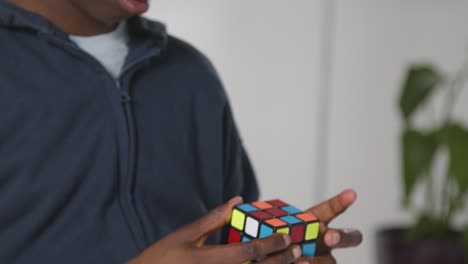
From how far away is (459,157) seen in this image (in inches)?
78.4

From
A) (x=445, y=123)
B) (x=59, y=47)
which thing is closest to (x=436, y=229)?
(x=445, y=123)

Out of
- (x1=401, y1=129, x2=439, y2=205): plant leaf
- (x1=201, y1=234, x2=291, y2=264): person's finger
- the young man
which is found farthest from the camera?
(x1=401, y1=129, x2=439, y2=205): plant leaf

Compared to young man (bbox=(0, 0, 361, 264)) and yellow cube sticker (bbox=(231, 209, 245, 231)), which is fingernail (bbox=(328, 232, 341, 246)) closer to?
young man (bbox=(0, 0, 361, 264))

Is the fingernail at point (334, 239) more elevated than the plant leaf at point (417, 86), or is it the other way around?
the fingernail at point (334, 239)

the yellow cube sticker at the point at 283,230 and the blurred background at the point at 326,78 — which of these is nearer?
the yellow cube sticker at the point at 283,230

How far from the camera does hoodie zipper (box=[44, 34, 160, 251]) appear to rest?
875mm

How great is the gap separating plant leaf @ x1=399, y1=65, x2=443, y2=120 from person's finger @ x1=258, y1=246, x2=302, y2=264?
148cm

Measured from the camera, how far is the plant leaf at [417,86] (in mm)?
2121

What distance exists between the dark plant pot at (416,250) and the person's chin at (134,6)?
1528 millimetres

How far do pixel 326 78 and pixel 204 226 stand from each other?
1.89 metres

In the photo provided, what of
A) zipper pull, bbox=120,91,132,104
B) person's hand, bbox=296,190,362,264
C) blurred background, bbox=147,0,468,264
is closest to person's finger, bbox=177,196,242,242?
person's hand, bbox=296,190,362,264

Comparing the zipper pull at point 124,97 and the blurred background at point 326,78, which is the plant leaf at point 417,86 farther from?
the zipper pull at point 124,97

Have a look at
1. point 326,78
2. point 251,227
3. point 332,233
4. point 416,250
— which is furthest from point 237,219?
point 326,78

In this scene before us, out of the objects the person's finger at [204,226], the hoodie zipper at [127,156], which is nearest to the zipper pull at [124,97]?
the hoodie zipper at [127,156]
